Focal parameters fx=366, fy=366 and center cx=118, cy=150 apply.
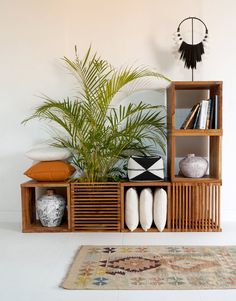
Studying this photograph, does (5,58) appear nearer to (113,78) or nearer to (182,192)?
(113,78)

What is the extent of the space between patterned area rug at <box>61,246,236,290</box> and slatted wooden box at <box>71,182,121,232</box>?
45 centimetres

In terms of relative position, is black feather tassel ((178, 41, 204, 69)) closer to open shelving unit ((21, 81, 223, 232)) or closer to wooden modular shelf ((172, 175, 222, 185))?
open shelving unit ((21, 81, 223, 232))

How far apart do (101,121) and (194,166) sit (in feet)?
2.77

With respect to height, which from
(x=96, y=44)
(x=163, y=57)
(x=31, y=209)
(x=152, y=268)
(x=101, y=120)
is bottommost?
(x=152, y=268)

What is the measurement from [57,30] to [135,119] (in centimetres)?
106

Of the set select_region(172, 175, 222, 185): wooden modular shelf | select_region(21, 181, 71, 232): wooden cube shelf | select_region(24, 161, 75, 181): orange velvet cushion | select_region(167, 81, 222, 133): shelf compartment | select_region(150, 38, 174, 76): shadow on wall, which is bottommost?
select_region(21, 181, 71, 232): wooden cube shelf

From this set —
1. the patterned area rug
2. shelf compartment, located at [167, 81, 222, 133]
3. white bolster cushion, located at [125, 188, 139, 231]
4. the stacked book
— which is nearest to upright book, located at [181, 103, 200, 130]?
the stacked book

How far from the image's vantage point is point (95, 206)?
296 centimetres

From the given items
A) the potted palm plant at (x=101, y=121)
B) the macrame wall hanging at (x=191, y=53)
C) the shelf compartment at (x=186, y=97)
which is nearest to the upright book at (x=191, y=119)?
the shelf compartment at (x=186, y=97)

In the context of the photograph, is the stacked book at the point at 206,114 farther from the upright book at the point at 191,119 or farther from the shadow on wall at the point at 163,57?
the shadow on wall at the point at 163,57

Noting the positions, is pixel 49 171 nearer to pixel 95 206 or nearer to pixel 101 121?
pixel 95 206


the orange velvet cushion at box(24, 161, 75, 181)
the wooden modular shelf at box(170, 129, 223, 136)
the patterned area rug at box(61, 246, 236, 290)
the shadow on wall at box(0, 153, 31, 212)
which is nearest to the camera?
the patterned area rug at box(61, 246, 236, 290)

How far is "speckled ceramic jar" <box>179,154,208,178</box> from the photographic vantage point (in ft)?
9.68

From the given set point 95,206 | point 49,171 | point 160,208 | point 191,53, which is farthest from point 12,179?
point 191,53
